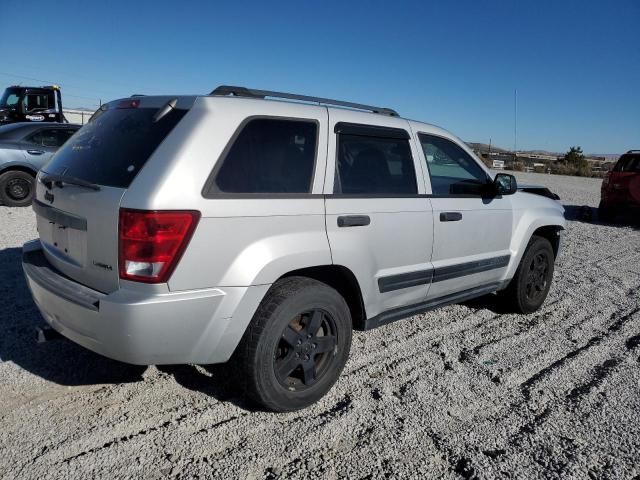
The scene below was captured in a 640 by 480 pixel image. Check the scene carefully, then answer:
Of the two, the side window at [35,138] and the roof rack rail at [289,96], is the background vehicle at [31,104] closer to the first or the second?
the side window at [35,138]

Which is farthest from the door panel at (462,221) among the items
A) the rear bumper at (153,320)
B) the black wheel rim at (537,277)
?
the rear bumper at (153,320)

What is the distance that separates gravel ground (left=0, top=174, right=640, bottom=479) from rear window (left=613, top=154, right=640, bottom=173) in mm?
8638

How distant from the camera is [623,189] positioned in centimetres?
1159

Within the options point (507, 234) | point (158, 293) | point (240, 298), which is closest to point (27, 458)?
point (158, 293)

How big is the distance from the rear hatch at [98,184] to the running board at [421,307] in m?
1.74

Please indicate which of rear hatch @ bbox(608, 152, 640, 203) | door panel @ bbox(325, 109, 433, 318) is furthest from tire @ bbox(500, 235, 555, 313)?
rear hatch @ bbox(608, 152, 640, 203)

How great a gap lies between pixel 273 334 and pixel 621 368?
2751 millimetres

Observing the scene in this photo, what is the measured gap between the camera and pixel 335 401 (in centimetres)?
327

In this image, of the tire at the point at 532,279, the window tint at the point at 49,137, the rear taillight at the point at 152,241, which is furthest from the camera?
the window tint at the point at 49,137

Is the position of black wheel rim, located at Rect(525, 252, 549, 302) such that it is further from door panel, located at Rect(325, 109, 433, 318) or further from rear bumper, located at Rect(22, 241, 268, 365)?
rear bumper, located at Rect(22, 241, 268, 365)

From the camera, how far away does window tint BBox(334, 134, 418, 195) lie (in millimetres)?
3348

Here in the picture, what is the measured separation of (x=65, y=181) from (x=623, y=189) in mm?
11932

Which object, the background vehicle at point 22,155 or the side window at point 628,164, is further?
the side window at point 628,164

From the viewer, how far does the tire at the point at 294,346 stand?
288cm
